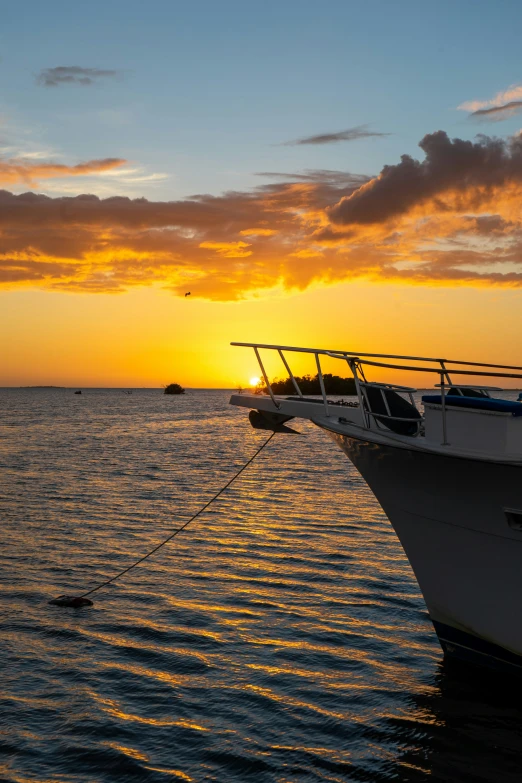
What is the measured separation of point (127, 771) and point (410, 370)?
4.74 m

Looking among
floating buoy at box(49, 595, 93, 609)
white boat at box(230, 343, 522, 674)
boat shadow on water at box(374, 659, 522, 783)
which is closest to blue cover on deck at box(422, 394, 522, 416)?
white boat at box(230, 343, 522, 674)

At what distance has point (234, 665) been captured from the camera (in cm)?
895

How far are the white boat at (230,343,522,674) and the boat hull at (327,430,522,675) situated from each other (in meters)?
0.01

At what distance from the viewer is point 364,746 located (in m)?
7.08

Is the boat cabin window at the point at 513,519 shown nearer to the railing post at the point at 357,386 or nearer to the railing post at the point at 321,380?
the railing post at the point at 357,386

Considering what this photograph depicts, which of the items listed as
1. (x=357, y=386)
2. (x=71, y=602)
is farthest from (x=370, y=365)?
(x=71, y=602)

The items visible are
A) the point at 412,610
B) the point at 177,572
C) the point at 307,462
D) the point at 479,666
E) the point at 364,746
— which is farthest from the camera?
the point at 307,462

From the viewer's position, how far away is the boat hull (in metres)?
7.47

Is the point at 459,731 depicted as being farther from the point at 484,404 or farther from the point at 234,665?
the point at 484,404

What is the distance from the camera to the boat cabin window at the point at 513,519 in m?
7.28

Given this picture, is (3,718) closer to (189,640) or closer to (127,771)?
(127,771)

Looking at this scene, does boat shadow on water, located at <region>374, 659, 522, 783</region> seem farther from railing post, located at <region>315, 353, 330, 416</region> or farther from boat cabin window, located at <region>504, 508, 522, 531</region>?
railing post, located at <region>315, 353, 330, 416</region>

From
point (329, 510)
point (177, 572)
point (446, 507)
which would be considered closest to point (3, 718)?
point (446, 507)

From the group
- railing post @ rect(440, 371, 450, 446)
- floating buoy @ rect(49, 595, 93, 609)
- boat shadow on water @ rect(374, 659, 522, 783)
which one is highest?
railing post @ rect(440, 371, 450, 446)
